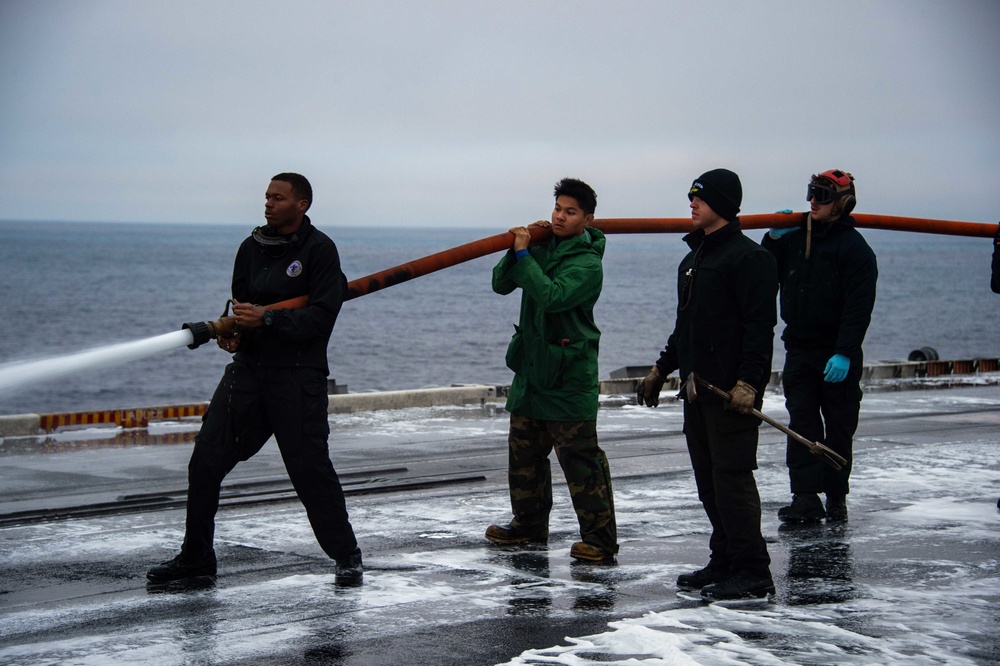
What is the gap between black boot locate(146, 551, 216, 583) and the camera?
6.64 meters

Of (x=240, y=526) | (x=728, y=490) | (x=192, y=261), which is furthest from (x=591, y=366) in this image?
(x=192, y=261)

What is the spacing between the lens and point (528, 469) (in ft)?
24.9

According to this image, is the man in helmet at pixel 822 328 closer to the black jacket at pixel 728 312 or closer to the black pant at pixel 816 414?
the black pant at pixel 816 414

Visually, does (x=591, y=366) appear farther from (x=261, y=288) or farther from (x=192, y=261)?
(x=192, y=261)

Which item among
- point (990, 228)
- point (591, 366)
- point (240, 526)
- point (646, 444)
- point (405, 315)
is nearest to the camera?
point (591, 366)

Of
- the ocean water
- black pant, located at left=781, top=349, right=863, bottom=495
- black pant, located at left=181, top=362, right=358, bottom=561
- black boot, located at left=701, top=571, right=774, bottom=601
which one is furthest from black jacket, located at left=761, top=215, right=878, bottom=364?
the ocean water

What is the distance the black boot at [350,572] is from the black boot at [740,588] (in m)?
1.67

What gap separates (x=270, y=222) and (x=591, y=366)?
1927 mm

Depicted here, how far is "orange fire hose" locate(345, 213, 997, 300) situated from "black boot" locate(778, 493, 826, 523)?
1748 mm

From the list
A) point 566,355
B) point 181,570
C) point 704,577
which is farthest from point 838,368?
point 181,570

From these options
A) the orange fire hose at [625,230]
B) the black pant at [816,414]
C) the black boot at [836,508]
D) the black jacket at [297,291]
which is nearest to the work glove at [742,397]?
the orange fire hose at [625,230]

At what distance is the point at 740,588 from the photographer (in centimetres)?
631

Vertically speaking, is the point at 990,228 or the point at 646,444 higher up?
the point at 990,228

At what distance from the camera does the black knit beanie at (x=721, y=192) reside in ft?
21.4
